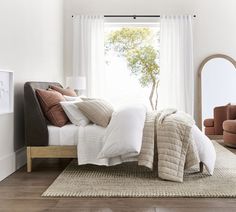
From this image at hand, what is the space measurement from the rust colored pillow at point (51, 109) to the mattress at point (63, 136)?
3.8 inches

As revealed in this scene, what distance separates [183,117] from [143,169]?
29.0 inches

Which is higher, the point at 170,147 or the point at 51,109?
the point at 51,109

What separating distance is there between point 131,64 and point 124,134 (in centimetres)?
366

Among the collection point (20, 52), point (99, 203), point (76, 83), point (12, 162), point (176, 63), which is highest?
point (176, 63)

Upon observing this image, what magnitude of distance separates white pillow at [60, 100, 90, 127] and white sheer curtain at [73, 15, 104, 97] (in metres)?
2.53

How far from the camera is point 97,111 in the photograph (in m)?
3.68

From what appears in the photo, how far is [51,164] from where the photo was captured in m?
4.13

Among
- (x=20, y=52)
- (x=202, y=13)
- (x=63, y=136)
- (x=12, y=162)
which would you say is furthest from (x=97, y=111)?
(x=202, y=13)

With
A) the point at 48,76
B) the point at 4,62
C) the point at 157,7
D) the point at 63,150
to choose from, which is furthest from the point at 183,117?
the point at 157,7

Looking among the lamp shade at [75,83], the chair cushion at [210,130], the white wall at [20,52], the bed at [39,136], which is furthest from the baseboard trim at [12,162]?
the chair cushion at [210,130]

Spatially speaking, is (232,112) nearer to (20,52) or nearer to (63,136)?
(63,136)

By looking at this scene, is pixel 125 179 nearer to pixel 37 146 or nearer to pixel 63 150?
pixel 63 150

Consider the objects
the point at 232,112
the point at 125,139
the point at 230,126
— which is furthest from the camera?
the point at 232,112

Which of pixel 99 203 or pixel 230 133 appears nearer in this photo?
pixel 99 203
